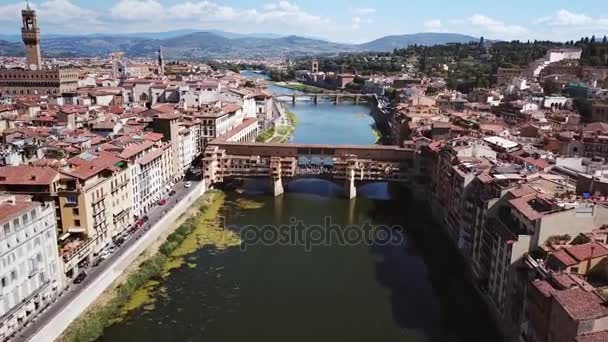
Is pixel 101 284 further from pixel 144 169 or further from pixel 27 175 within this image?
pixel 144 169

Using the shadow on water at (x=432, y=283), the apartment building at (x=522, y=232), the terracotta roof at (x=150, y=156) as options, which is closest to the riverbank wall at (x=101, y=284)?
the terracotta roof at (x=150, y=156)

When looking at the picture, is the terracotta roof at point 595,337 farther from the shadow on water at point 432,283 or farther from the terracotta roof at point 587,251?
the shadow on water at point 432,283

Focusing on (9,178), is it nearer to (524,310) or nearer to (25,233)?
(25,233)

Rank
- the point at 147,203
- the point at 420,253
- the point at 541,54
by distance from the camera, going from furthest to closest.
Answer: the point at 541,54 < the point at 147,203 < the point at 420,253

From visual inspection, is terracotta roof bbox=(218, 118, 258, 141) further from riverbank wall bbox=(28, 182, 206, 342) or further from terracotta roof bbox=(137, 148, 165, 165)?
Result: riverbank wall bbox=(28, 182, 206, 342)

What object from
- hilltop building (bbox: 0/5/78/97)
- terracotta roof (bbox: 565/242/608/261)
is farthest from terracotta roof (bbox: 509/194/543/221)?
hilltop building (bbox: 0/5/78/97)

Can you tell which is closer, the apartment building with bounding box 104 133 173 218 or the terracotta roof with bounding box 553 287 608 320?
the terracotta roof with bounding box 553 287 608 320

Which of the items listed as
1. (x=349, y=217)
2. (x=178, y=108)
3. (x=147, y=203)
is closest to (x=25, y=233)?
(x=147, y=203)
